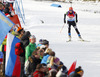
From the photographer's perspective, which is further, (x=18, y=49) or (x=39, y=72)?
(x=18, y=49)

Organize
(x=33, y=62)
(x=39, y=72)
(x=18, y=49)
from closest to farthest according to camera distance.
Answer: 1. (x=39, y=72)
2. (x=33, y=62)
3. (x=18, y=49)

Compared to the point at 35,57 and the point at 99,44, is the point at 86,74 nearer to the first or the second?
the point at 35,57

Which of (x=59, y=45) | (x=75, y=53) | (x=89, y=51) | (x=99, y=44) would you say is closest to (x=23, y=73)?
(x=75, y=53)

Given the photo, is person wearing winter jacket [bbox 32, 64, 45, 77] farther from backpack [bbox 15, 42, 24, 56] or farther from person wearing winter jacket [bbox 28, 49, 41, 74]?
backpack [bbox 15, 42, 24, 56]

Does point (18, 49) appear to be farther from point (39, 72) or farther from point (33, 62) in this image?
point (39, 72)

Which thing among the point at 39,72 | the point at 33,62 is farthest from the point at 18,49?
the point at 39,72

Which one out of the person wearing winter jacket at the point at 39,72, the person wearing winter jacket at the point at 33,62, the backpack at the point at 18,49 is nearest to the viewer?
the person wearing winter jacket at the point at 39,72

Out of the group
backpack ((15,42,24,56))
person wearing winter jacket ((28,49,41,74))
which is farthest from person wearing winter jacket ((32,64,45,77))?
backpack ((15,42,24,56))

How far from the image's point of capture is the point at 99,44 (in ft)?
41.3

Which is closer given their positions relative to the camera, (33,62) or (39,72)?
(39,72)

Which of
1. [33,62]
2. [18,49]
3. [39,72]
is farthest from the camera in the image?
[18,49]

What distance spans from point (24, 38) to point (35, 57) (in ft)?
6.06

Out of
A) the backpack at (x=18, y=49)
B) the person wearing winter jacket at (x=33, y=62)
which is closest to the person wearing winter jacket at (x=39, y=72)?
the person wearing winter jacket at (x=33, y=62)

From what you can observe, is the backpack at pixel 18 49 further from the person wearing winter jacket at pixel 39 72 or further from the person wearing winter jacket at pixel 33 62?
the person wearing winter jacket at pixel 39 72
